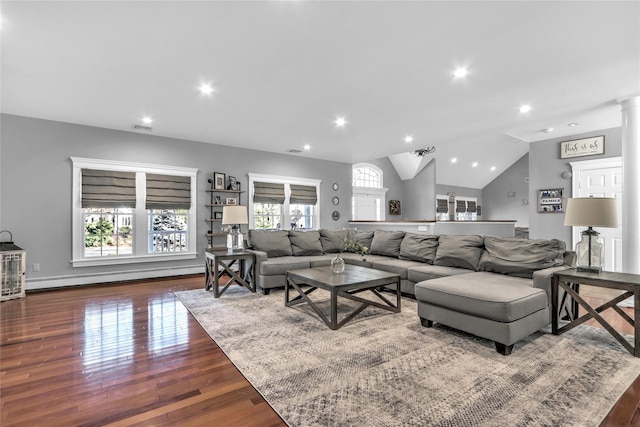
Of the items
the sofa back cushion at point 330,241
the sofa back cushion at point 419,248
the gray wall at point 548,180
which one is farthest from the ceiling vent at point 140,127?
the gray wall at point 548,180

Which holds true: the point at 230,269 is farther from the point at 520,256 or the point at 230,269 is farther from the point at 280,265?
the point at 520,256

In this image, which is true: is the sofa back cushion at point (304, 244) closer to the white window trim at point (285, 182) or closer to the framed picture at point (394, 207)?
the white window trim at point (285, 182)

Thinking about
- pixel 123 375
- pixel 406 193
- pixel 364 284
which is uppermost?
pixel 406 193

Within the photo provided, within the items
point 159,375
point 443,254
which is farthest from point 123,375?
point 443,254

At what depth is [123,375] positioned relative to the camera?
219 centimetres

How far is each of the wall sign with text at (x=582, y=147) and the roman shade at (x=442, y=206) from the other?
6163 mm

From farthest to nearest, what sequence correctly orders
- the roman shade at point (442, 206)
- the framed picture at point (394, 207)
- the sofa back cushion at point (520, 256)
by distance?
the roman shade at point (442, 206), the framed picture at point (394, 207), the sofa back cushion at point (520, 256)

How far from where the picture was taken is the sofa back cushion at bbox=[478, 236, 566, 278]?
3219 mm

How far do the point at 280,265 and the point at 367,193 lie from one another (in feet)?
22.3

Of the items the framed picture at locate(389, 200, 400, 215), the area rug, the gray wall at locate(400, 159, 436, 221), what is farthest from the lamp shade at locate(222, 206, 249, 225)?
the gray wall at locate(400, 159, 436, 221)

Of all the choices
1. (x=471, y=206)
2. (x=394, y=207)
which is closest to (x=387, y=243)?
(x=394, y=207)

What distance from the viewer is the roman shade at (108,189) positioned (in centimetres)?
502

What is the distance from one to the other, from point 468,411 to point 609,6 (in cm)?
281

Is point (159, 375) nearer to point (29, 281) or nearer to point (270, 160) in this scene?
point (29, 281)
